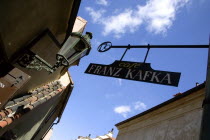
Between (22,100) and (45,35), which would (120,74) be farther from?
(22,100)

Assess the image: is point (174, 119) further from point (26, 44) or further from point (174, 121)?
point (26, 44)

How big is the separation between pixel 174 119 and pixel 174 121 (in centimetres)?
8

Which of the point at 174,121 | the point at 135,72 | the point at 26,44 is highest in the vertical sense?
the point at 174,121

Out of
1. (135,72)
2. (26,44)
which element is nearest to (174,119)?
(135,72)

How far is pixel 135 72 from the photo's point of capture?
12.1ft

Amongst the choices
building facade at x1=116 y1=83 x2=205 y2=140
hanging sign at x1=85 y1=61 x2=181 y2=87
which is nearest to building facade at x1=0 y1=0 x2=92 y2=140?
hanging sign at x1=85 y1=61 x2=181 y2=87

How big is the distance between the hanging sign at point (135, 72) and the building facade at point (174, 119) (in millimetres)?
3381

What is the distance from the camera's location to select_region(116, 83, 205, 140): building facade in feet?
20.6

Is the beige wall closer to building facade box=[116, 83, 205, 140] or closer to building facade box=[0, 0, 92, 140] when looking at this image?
building facade box=[116, 83, 205, 140]

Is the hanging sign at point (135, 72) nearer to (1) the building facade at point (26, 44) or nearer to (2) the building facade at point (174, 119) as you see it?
(1) the building facade at point (26, 44)

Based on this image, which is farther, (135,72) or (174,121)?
(174,121)

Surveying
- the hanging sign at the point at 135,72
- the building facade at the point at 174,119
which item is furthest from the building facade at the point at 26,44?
the building facade at the point at 174,119

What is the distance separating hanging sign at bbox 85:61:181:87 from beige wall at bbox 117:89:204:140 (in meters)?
3.43

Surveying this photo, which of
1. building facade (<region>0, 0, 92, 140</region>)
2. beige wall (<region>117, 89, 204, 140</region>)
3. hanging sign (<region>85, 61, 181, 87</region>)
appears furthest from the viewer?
beige wall (<region>117, 89, 204, 140</region>)
